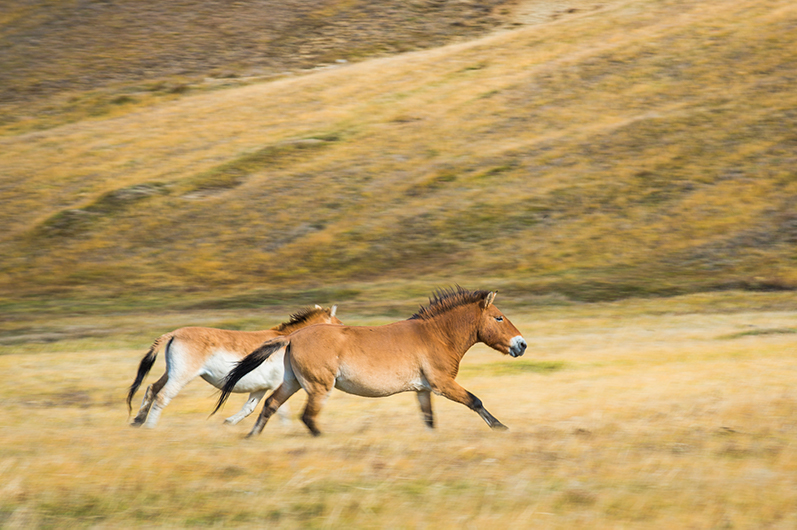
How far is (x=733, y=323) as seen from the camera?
22.6m


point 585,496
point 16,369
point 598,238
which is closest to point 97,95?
point 598,238

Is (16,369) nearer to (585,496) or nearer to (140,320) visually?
(140,320)

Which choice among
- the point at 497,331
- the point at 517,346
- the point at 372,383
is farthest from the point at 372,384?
the point at 517,346

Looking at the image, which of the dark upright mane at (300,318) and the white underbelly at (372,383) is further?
the dark upright mane at (300,318)

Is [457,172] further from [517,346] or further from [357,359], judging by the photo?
[357,359]

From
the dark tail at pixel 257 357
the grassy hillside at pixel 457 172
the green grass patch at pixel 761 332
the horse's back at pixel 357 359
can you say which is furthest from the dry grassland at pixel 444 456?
the grassy hillside at pixel 457 172

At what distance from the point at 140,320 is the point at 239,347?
14.3 meters

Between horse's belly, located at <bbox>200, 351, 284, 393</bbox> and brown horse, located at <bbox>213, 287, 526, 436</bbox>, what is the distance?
848mm

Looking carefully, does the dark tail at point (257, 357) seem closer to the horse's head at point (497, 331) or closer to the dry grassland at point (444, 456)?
the dry grassland at point (444, 456)

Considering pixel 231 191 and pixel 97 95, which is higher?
pixel 97 95

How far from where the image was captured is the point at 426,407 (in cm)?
1091

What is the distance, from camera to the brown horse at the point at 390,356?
10.2 m

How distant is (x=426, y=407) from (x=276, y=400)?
1.80 meters

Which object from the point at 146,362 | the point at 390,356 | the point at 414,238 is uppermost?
the point at 390,356
